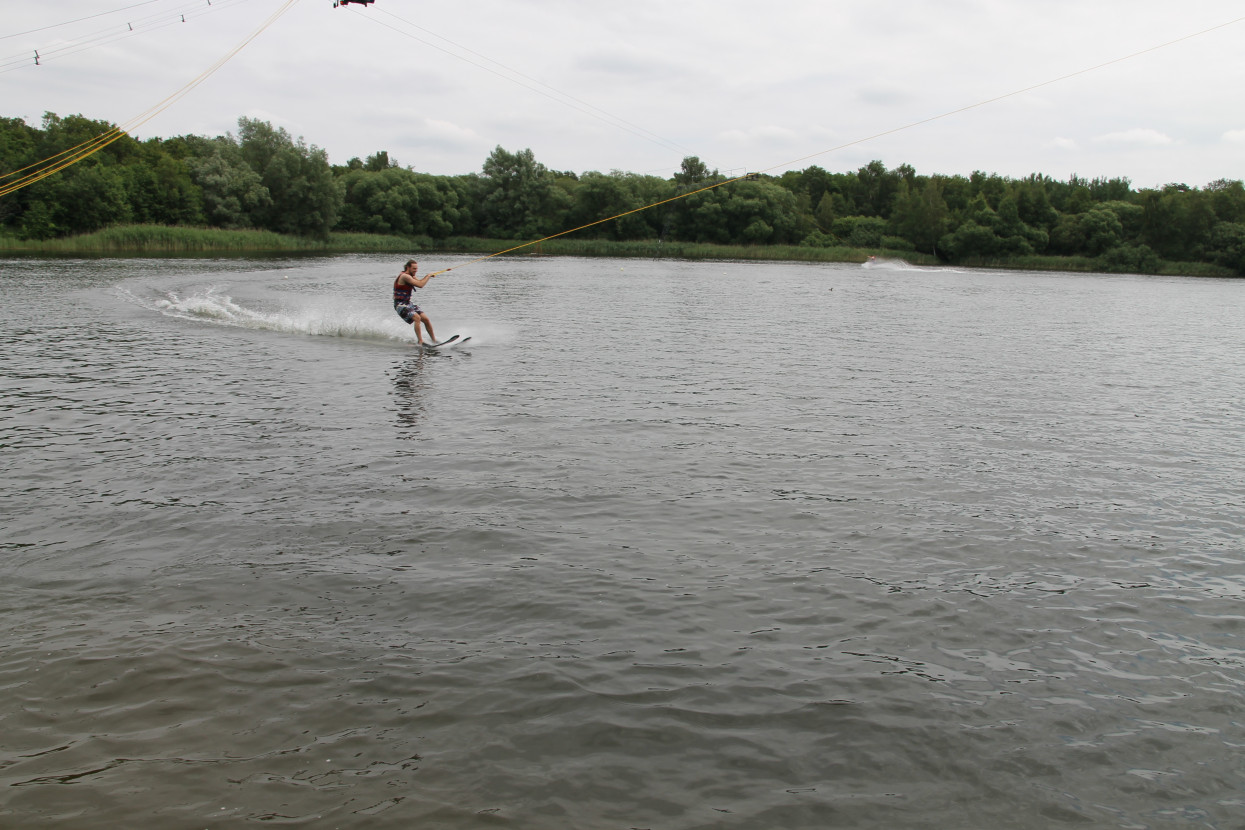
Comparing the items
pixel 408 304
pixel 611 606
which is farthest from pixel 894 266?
pixel 611 606

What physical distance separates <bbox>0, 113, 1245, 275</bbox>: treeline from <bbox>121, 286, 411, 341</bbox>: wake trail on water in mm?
41512

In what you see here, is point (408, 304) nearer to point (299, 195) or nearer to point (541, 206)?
point (299, 195)

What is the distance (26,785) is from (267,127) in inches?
4084

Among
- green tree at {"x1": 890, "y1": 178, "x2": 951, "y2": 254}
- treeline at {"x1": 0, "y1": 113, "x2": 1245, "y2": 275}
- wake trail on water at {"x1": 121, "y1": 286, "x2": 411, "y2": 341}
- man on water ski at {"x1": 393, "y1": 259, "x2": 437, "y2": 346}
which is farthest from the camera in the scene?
green tree at {"x1": 890, "y1": 178, "x2": 951, "y2": 254}

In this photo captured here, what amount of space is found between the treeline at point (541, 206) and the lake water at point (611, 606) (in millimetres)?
58182

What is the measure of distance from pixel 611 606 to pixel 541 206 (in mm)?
115612

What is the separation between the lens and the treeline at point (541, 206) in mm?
73500

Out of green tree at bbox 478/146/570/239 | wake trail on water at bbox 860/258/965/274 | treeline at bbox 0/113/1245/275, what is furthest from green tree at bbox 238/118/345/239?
wake trail on water at bbox 860/258/965/274

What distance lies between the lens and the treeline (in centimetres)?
7350

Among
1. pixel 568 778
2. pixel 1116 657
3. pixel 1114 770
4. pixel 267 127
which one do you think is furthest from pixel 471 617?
pixel 267 127

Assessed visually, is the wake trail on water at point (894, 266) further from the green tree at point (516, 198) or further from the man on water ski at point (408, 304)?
the man on water ski at point (408, 304)

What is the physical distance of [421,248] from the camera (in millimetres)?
92438

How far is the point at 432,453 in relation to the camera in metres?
10.7

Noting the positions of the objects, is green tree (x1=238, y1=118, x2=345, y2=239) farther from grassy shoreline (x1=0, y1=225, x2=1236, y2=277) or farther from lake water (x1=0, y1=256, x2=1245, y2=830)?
lake water (x1=0, y1=256, x2=1245, y2=830)
